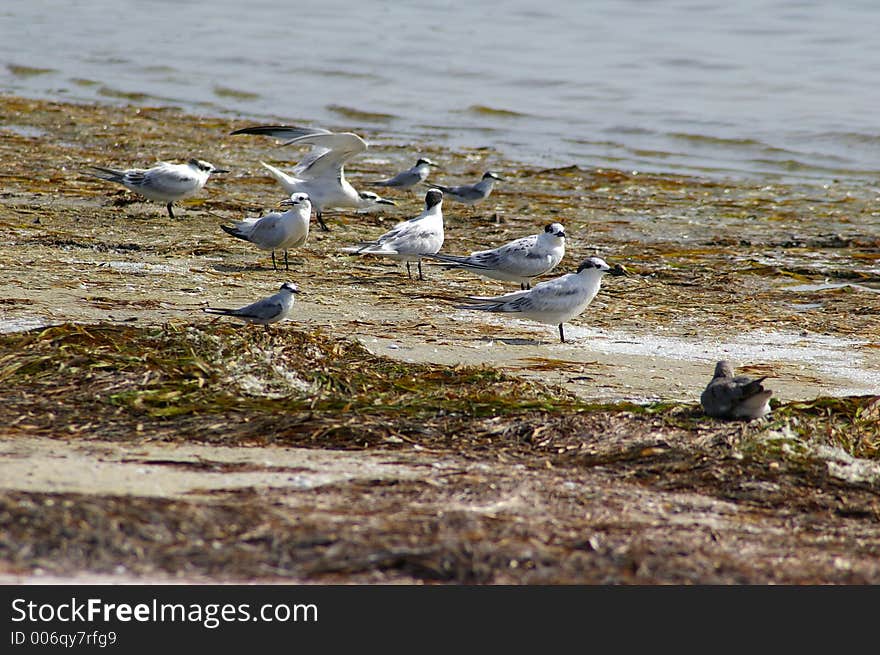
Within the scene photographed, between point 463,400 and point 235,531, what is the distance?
153cm

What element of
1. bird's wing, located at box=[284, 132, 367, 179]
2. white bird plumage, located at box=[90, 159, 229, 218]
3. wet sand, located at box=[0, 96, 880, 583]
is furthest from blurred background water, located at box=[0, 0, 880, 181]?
white bird plumage, located at box=[90, 159, 229, 218]

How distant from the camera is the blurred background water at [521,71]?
1439 cm

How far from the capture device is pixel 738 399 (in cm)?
432

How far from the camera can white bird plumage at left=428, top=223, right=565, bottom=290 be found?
721 cm

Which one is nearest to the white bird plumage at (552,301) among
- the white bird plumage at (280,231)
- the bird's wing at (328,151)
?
the white bird plumage at (280,231)

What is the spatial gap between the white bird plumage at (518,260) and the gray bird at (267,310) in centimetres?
156

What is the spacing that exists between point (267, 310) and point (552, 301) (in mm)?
1482

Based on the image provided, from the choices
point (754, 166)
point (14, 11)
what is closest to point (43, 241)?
point (754, 166)

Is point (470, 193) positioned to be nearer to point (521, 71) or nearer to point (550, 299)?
point (550, 299)

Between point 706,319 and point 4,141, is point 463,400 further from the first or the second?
point 4,141

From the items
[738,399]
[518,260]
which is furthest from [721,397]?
[518,260]

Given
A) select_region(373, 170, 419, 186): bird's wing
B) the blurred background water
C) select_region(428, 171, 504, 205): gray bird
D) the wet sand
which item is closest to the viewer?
the wet sand

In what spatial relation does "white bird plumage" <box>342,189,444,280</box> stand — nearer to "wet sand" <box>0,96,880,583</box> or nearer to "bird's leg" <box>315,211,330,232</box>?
"wet sand" <box>0,96,880,583</box>

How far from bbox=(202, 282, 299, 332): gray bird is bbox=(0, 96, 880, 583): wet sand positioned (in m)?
0.22
